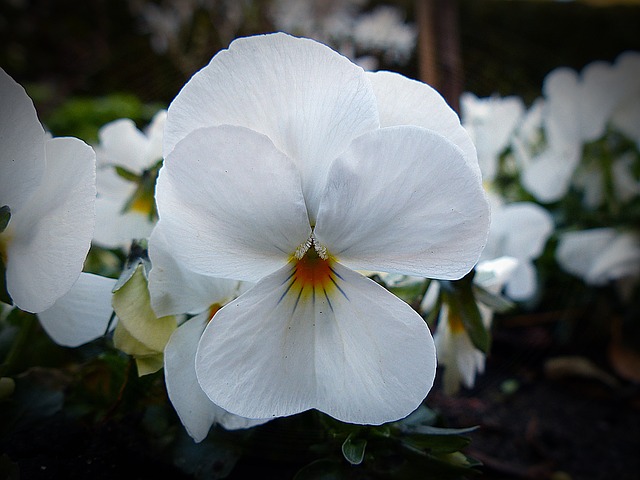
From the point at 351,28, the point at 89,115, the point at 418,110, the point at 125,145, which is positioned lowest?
the point at 89,115

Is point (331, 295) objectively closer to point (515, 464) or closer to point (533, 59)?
point (515, 464)

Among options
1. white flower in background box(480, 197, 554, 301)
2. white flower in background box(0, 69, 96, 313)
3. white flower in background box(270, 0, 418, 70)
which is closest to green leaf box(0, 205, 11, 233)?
white flower in background box(0, 69, 96, 313)

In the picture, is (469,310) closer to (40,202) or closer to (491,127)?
(40,202)

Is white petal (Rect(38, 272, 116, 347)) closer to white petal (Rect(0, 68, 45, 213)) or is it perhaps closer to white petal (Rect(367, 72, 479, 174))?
white petal (Rect(0, 68, 45, 213))

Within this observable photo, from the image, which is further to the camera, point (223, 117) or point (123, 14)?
point (123, 14)

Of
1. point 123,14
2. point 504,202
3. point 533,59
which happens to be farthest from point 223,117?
point 123,14

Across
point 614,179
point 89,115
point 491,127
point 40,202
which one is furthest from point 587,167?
point 89,115

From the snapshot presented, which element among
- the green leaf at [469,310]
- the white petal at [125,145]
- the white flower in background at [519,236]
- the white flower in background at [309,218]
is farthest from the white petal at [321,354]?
the white flower in background at [519,236]
